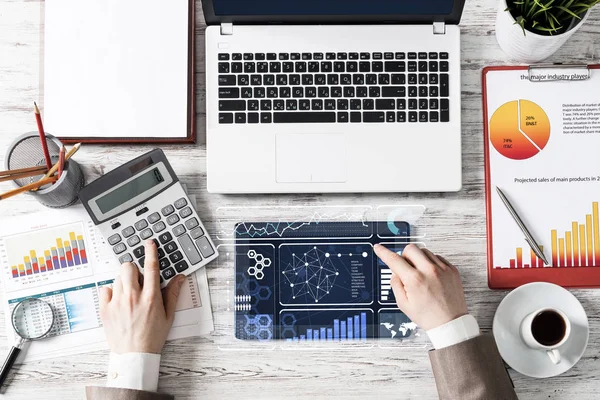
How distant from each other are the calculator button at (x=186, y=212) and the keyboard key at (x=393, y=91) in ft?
1.27

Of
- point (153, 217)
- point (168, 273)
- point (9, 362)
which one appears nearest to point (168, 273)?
point (168, 273)

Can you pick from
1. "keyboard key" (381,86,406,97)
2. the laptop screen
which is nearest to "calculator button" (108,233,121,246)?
the laptop screen

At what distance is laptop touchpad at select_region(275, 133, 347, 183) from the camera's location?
0.93 metres

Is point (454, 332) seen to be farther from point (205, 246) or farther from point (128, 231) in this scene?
point (128, 231)

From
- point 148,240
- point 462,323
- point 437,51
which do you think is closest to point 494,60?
point 437,51

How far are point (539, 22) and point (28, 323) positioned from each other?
1.01 m

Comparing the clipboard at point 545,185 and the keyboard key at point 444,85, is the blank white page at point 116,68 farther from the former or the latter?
the clipboard at point 545,185

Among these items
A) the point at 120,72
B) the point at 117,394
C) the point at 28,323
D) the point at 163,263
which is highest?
the point at 120,72

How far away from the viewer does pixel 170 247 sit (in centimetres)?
94

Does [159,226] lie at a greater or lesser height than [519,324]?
greater

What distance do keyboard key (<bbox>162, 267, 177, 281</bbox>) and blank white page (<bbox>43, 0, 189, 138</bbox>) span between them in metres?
0.23

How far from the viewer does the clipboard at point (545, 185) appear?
950 millimetres

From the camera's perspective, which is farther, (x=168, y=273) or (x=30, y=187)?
(x=168, y=273)

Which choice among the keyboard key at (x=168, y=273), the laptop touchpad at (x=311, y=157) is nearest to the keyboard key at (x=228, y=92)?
the laptop touchpad at (x=311, y=157)
